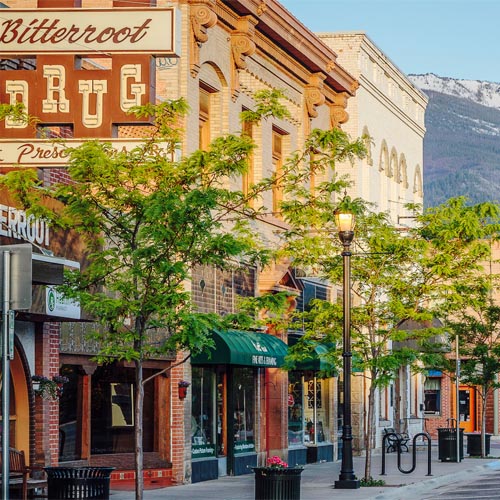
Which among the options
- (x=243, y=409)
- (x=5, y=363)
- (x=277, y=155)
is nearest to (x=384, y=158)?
(x=277, y=155)

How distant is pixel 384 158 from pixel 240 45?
1763cm

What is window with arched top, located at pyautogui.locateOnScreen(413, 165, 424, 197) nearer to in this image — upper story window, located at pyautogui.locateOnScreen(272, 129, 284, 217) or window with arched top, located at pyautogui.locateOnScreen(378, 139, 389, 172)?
window with arched top, located at pyautogui.locateOnScreen(378, 139, 389, 172)

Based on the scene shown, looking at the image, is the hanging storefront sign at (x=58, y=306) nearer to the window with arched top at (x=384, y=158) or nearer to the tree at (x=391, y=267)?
the tree at (x=391, y=267)

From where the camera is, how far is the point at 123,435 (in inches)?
1064

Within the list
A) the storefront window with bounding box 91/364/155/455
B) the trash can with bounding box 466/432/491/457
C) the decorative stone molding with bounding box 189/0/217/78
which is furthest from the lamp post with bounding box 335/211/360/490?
the trash can with bounding box 466/432/491/457

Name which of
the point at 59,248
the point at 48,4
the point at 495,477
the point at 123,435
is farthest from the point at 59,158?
the point at 495,477

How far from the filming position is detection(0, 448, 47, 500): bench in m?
20.4

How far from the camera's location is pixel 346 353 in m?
28.1

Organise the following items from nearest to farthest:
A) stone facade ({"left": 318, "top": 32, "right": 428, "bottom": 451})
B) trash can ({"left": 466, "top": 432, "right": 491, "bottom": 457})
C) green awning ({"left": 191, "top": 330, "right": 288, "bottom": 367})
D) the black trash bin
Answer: the black trash bin < green awning ({"left": 191, "top": 330, "right": 288, "bottom": 367}) < trash can ({"left": 466, "top": 432, "right": 491, "bottom": 457}) < stone facade ({"left": 318, "top": 32, "right": 428, "bottom": 451})

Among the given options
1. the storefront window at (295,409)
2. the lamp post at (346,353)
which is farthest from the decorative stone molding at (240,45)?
the storefront window at (295,409)

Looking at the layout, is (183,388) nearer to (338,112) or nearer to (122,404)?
(122,404)

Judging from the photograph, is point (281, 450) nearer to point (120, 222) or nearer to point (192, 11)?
point (192, 11)

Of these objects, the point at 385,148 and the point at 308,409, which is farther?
the point at 385,148

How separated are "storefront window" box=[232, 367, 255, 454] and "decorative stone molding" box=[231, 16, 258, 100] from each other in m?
6.70
